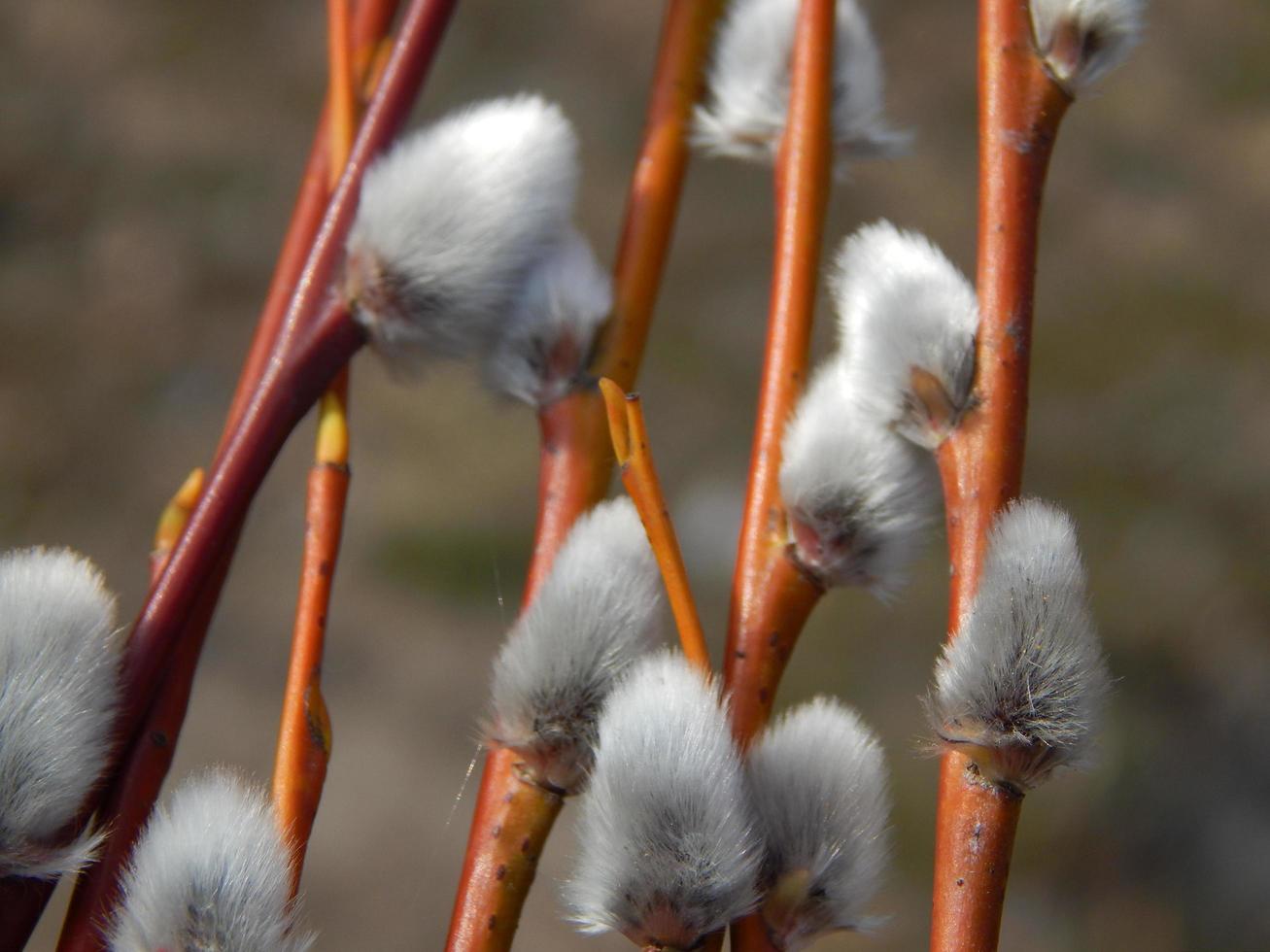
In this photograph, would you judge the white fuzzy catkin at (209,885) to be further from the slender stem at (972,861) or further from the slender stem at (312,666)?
the slender stem at (972,861)

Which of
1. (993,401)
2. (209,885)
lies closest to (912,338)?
(993,401)

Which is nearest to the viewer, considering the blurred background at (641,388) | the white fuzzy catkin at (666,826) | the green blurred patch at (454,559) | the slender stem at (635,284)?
the white fuzzy catkin at (666,826)

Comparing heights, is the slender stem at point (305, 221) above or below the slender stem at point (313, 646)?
above

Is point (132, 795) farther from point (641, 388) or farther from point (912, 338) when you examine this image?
point (641, 388)

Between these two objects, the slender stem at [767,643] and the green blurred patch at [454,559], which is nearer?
the slender stem at [767,643]

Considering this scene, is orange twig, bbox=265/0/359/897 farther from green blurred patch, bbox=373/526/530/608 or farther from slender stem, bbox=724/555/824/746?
green blurred patch, bbox=373/526/530/608

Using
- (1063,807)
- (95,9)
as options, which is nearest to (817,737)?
(1063,807)

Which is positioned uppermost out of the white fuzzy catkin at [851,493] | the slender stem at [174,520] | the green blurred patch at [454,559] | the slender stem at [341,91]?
the green blurred patch at [454,559]

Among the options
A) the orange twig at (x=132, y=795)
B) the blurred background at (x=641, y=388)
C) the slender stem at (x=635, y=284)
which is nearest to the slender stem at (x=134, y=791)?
the orange twig at (x=132, y=795)
